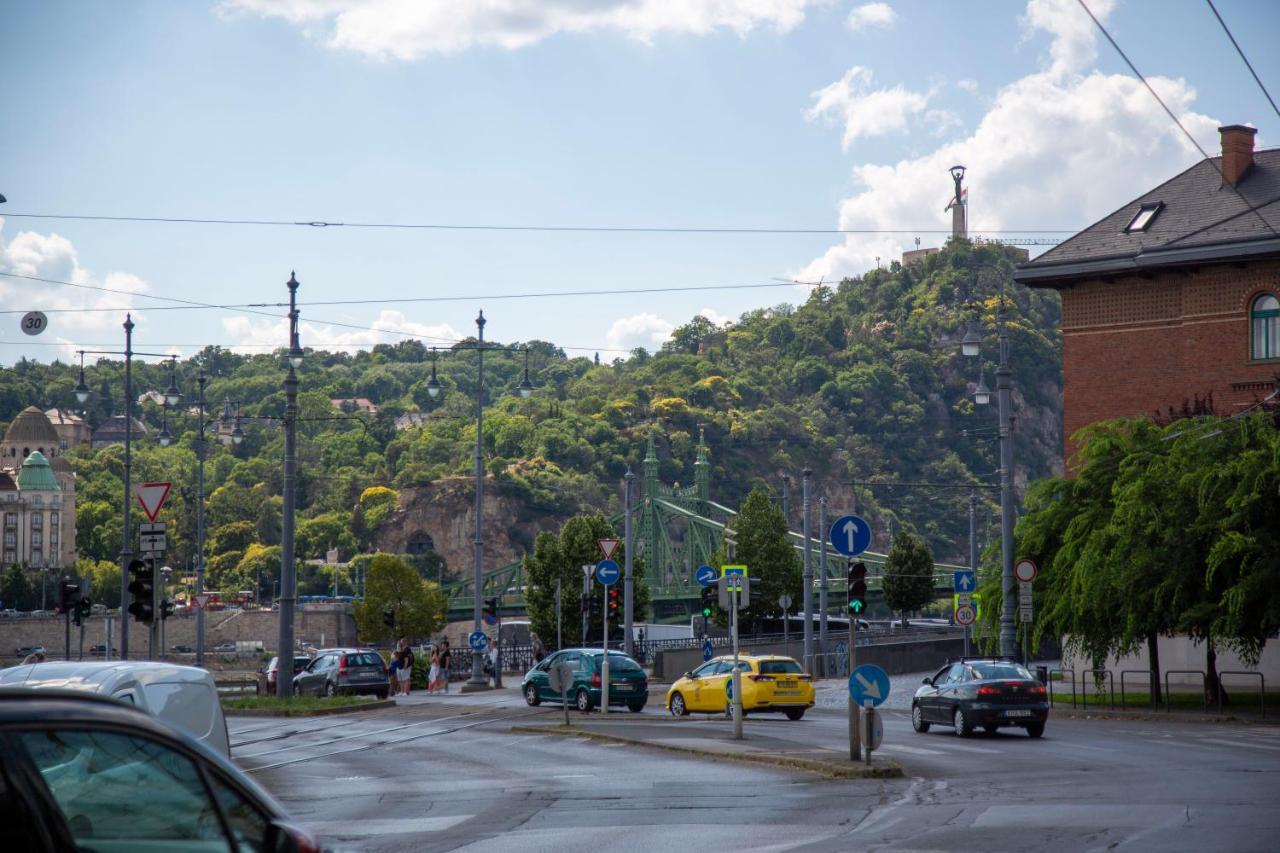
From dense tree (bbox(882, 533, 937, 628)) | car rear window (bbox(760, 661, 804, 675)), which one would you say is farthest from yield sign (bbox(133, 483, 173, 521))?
dense tree (bbox(882, 533, 937, 628))

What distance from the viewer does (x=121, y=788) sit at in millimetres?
4578

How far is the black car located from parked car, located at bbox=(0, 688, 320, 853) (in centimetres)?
2170

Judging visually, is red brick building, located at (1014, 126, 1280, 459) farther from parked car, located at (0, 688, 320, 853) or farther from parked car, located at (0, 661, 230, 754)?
parked car, located at (0, 688, 320, 853)

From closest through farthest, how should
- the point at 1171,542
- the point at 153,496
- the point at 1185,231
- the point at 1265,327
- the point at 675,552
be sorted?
the point at 153,496
the point at 1171,542
the point at 1265,327
the point at 1185,231
the point at 675,552

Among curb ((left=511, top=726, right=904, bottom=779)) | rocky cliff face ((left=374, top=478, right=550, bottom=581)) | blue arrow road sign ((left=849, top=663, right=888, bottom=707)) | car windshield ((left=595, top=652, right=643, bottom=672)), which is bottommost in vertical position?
curb ((left=511, top=726, right=904, bottom=779))

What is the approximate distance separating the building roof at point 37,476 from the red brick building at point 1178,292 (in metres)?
132

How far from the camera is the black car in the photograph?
83.4 feet

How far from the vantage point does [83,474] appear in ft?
575

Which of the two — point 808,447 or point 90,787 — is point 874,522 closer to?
point 808,447

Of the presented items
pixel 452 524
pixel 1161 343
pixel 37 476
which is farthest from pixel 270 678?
pixel 37 476

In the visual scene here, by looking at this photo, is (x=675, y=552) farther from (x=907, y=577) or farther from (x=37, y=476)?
(x=37, y=476)

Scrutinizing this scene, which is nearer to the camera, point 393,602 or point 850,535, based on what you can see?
point 850,535

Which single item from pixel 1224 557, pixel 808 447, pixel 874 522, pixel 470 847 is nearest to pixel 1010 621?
pixel 1224 557

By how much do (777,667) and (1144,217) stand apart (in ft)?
77.1
